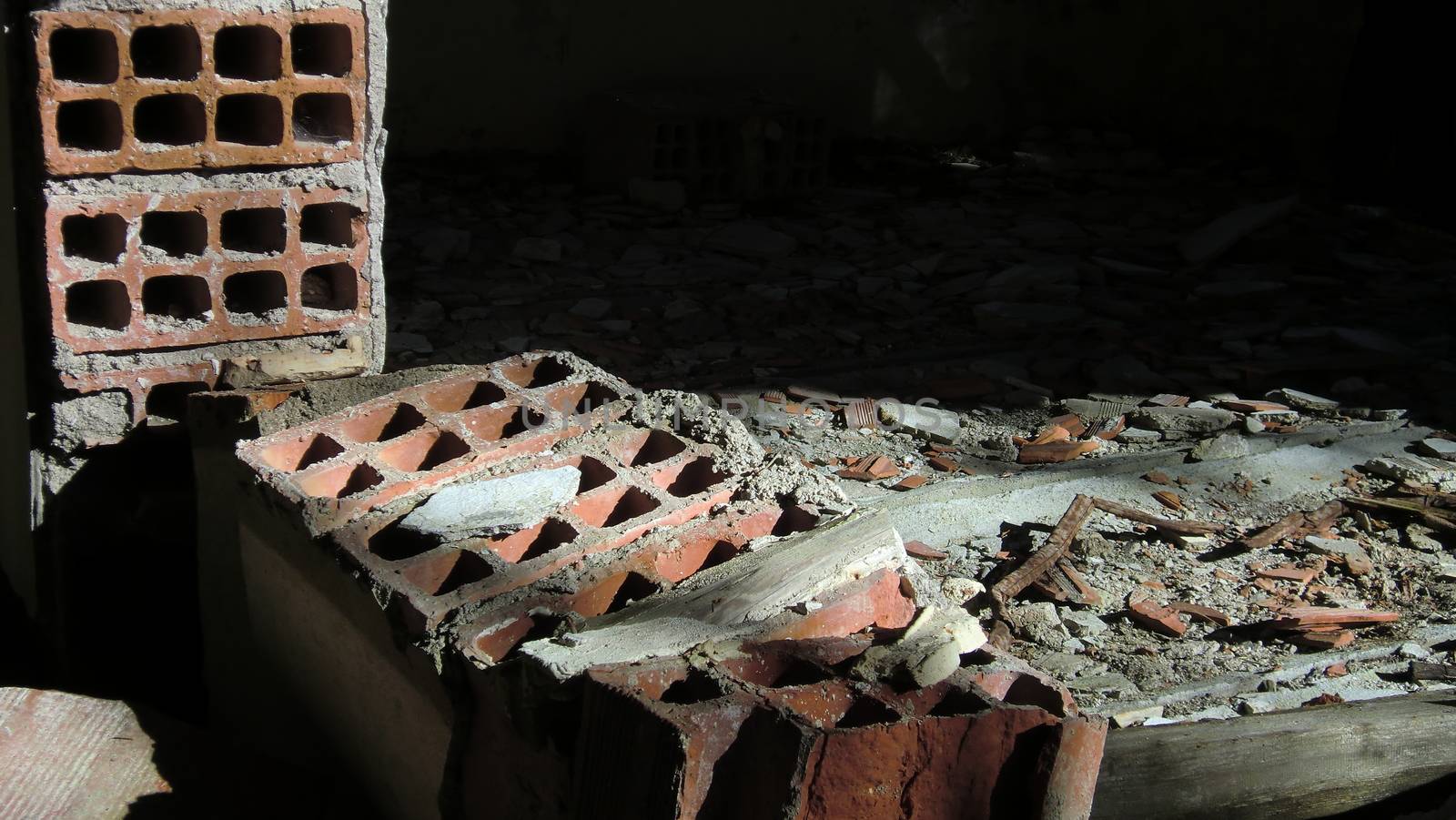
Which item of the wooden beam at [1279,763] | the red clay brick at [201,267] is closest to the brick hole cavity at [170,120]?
the red clay brick at [201,267]

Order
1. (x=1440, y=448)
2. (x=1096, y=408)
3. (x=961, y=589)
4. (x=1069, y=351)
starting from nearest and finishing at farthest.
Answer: (x=961, y=589) < (x=1440, y=448) < (x=1096, y=408) < (x=1069, y=351)

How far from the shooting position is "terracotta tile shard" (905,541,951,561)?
3754mm

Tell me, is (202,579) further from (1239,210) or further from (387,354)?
(1239,210)

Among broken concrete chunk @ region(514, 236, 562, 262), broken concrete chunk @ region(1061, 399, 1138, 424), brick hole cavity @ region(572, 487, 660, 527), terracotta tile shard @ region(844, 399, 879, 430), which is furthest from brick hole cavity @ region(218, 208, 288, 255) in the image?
broken concrete chunk @ region(514, 236, 562, 262)

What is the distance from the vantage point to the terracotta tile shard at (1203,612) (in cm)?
346

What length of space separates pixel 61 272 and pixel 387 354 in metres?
3.00

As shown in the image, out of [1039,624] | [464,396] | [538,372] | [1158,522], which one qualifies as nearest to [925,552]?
[1039,624]

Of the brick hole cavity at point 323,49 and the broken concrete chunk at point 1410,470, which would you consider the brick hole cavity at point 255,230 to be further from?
the broken concrete chunk at point 1410,470

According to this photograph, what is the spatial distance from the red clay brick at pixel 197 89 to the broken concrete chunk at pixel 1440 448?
12.4ft

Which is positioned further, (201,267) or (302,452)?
(201,267)

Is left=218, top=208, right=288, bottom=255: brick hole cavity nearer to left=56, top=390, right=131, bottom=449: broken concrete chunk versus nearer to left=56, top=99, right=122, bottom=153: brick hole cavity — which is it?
left=56, top=99, right=122, bottom=153: brick hole cavity

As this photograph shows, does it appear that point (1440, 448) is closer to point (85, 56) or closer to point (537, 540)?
point (537, 540)

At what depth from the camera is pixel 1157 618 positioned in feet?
11.3

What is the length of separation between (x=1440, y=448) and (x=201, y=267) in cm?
406
